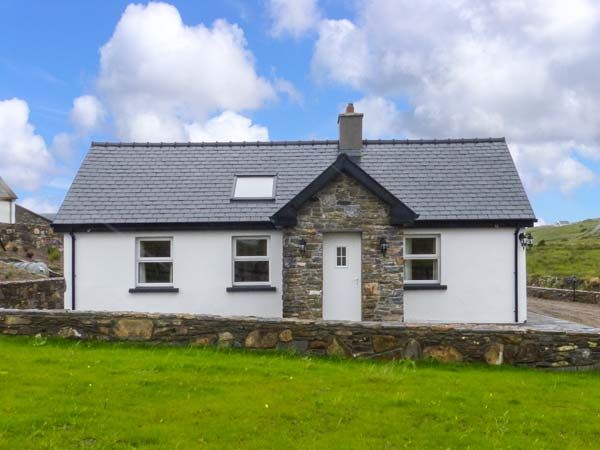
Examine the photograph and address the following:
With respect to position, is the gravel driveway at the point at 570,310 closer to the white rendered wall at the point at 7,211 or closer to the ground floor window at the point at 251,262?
Answer: the ground floor window at the point at 251,262

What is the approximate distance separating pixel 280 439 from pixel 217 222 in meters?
10.4

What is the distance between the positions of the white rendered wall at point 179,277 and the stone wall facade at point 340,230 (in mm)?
1590

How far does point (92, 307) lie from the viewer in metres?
15.9

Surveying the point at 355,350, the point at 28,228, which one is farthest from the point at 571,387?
the point at 28,228

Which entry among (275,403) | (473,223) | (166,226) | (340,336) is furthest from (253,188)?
(275,403)

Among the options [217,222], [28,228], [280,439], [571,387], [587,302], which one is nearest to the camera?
[280,439]

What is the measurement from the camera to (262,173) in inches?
704

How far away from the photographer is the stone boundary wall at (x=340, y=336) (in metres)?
9.52

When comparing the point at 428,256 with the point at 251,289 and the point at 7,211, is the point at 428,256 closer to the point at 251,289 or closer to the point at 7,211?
the point at 251,289

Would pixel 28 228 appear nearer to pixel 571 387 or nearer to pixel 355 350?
pixel 355 350

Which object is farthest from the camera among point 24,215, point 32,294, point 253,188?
point 24,215

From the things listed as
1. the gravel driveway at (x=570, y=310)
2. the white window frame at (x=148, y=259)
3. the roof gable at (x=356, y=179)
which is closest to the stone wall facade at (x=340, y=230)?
the roof gable at (x=356, y=179)

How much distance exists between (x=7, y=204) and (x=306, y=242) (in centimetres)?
3519

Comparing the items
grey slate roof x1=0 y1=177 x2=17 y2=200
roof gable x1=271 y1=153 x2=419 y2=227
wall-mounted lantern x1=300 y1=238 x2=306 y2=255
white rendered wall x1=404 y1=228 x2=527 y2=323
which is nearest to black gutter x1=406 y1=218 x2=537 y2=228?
white rendered wall x1=404 y1=228 x2=527 y2=323
